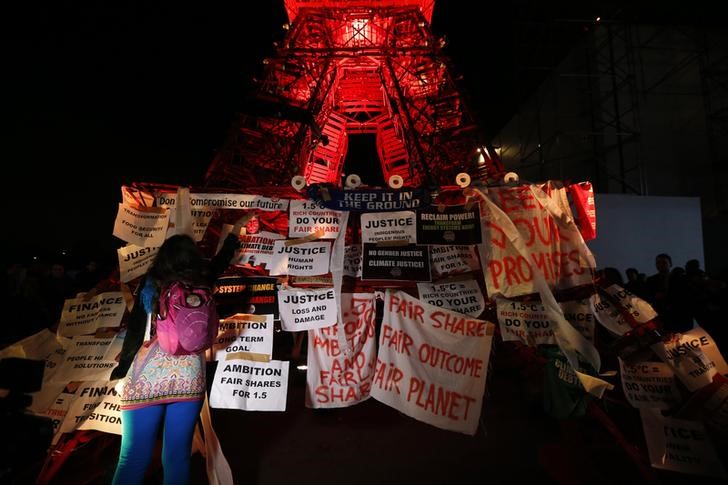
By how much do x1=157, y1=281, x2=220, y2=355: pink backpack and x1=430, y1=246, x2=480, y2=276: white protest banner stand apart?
1.80 metres

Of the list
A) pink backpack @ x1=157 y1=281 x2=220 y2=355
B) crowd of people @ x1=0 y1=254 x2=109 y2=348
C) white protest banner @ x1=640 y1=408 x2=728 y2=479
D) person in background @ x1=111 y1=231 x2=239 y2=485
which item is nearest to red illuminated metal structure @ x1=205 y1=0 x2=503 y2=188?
crowd of people @ x1=0 y1=254 x2=109 y2=348

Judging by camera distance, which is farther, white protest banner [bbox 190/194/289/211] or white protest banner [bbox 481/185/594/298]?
white protest banner [bbox 190/194/289/211]

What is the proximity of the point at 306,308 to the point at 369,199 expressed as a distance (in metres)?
1.04

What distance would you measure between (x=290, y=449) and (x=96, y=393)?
5.71 ft

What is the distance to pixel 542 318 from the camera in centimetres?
316

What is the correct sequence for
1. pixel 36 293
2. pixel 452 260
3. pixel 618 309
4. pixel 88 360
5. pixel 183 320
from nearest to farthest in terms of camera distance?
A: pixel 183 320
pixel 88 360
pixel 618 309
pixel 452 260
pixel 36 293

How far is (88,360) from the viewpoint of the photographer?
3.07m

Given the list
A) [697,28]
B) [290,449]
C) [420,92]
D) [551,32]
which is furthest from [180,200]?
[697,28]

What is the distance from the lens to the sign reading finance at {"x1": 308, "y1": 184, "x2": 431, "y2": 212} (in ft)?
10.6

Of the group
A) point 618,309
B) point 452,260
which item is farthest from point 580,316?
point 452,260

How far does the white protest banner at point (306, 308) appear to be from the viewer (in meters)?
3.23

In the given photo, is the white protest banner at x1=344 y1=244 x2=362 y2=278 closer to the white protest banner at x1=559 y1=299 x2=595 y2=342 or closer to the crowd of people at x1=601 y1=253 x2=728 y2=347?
the white protest banner at x1=559 y1=299 x2=595 y2=342

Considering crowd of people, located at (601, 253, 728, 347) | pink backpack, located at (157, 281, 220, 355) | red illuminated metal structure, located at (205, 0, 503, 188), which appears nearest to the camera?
pink backpack, located at (157, 281, 220, 355)

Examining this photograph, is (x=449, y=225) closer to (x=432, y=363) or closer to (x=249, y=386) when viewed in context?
(x=432, y=363)
